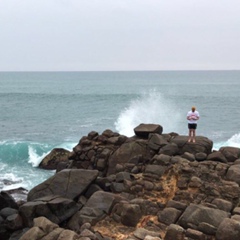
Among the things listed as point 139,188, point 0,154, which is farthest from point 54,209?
point 0,154

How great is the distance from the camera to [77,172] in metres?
19.8

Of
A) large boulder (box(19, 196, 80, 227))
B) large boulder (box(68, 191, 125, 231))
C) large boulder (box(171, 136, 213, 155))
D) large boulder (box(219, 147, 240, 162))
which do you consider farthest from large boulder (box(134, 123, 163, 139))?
large boulder (box(19, 196, 80, 227))

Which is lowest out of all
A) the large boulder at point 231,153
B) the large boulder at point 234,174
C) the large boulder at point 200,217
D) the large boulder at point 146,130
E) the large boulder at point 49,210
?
the large boulder at point 49,210

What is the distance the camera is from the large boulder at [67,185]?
19094 mm

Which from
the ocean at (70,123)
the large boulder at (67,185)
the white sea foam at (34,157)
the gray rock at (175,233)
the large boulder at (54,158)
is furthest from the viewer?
the ocean at (70,123)

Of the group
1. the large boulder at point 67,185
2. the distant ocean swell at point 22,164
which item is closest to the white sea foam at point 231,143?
the distant ocean swell at point 22,164

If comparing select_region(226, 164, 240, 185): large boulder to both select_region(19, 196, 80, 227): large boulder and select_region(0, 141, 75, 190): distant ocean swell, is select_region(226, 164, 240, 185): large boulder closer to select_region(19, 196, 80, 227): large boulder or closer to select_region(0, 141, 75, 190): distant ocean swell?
select_region(19, 196, 80, 227): large boulder

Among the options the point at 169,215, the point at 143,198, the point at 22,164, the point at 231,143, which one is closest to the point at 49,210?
the point at 143,198

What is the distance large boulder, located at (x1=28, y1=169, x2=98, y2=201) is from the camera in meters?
19.1

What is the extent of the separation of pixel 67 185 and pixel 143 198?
4.33m

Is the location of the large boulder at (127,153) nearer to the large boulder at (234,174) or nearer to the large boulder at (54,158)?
the large boulder at (234,174)

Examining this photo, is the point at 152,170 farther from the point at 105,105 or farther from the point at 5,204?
the point at 105,105

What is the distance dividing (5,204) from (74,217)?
4930 mm

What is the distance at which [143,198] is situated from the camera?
680 inches
